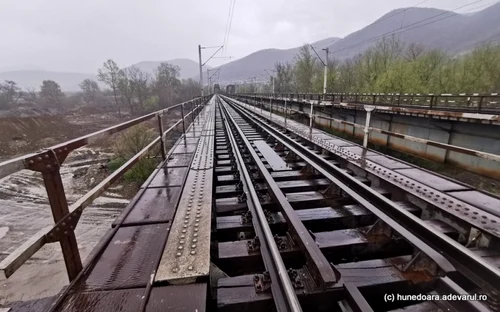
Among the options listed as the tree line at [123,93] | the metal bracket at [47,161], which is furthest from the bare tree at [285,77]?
the metal bracket at [47,161]

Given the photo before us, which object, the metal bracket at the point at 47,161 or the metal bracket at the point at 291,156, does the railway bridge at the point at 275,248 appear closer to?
the metal bracket at the point at 47,161

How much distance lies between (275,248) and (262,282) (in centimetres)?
32

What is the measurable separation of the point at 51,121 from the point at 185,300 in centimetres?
5785

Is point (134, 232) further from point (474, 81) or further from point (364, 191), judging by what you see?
point (474, 81)

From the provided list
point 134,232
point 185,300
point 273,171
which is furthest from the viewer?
point 273,171

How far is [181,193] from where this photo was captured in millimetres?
3412

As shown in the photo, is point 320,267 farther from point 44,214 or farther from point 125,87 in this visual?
point 125,87

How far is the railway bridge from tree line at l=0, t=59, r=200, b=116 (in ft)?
206

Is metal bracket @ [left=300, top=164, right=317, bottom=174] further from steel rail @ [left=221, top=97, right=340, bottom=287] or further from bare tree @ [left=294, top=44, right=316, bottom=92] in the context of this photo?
bare tree @ [left=294, top=44, right=316, bottom=92]

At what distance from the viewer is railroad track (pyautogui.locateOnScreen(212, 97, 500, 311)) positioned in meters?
1.85

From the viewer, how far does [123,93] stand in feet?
217

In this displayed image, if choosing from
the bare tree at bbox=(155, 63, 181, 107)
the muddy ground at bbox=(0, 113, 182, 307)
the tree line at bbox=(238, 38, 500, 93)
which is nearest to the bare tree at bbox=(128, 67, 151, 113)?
the bare tree at bbox=(155, 63, 181, 107)

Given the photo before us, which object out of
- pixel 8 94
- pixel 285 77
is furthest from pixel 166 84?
pixel 8 94

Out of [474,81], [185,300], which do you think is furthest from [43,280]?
[474,81]
